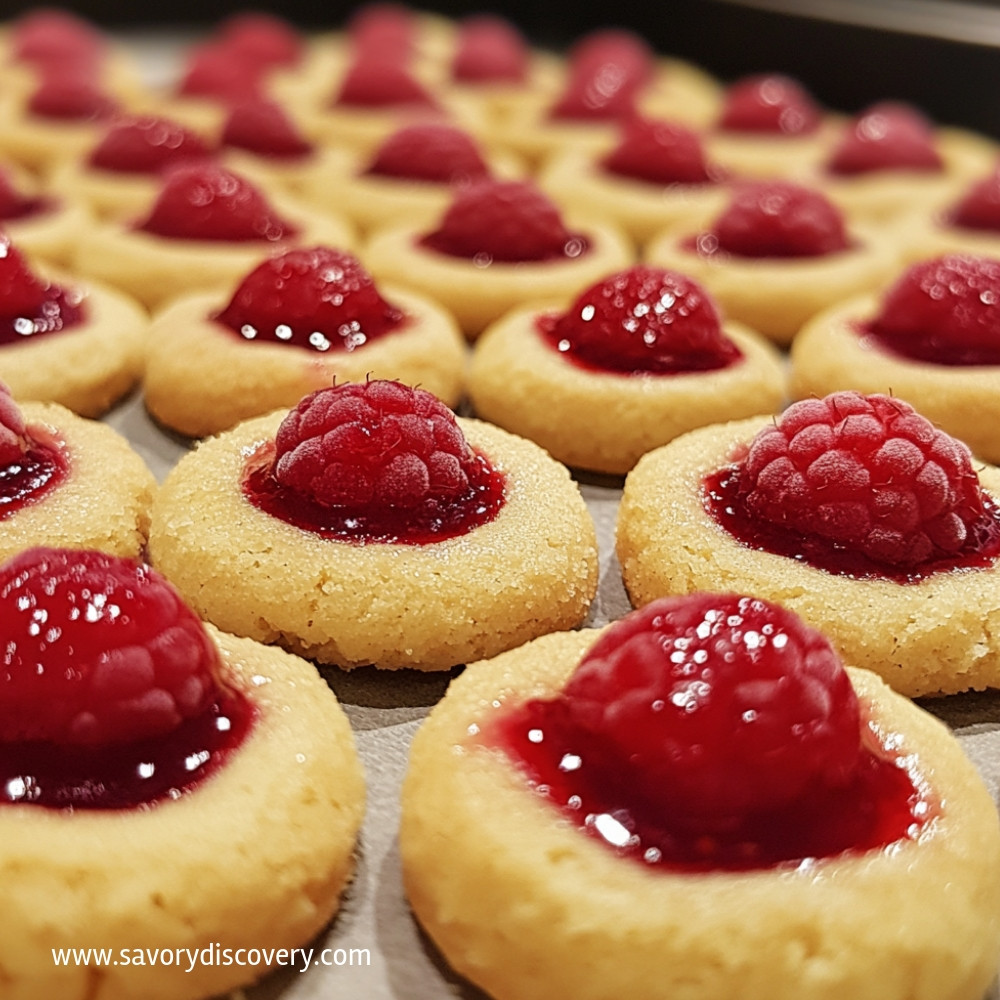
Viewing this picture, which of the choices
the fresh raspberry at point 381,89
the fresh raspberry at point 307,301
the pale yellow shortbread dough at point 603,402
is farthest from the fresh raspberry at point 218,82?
the pale yellow shortbread dough at point 603,402

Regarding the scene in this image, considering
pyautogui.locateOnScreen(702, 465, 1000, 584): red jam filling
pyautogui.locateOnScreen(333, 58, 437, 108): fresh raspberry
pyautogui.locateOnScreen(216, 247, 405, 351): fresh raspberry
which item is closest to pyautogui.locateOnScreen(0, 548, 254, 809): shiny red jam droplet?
pyautogui.locateOnScreen(702, 465, 1000, 584): red jam filling

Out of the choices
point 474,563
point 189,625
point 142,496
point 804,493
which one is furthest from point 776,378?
point 189,625

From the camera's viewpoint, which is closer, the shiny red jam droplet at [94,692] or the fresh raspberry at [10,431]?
the shiny red jam droplet at [94,692]

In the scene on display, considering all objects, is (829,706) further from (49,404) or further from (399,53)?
(399,53)

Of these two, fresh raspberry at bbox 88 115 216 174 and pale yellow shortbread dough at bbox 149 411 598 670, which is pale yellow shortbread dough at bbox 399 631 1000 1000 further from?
fresh raspberry at bbox 88 115 216 174

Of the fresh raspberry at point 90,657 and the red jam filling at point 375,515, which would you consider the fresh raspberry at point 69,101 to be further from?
the fresh raspberry at point 90,657
